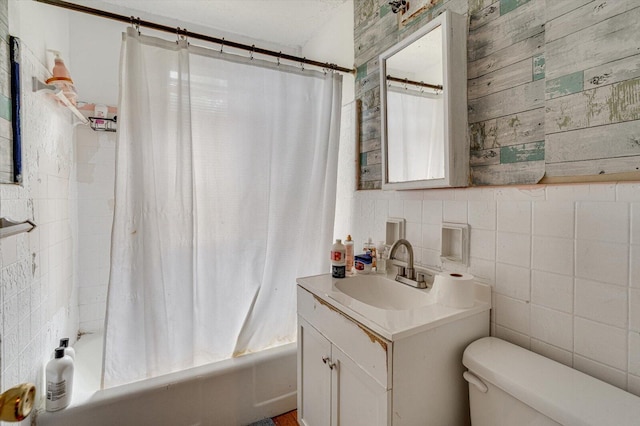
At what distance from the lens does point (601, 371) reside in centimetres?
78

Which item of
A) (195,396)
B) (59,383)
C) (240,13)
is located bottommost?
(195,396)

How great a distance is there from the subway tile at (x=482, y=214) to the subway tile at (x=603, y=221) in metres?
0.24

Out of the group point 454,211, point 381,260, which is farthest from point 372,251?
point 454,211

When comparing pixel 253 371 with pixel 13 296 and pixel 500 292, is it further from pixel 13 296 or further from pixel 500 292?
pixel 500 292

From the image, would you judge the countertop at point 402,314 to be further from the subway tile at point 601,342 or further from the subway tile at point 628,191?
the subway tile at point 628,191

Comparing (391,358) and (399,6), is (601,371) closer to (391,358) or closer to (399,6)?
(391,358)

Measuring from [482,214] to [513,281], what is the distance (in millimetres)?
246

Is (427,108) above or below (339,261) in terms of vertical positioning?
above

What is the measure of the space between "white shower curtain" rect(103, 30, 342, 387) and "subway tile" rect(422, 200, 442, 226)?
611 mm

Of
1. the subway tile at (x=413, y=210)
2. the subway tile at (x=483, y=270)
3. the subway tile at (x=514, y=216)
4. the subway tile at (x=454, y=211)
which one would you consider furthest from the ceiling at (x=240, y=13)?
the subway tile at (x=483, y=270)

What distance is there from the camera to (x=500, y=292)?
1.02 meters

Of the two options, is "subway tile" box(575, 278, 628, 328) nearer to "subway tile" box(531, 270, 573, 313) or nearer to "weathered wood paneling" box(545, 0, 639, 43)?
"subway tile" box(531, 270, 573, 313)

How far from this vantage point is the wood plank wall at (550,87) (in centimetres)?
74

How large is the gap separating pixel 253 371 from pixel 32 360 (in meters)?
0.93
